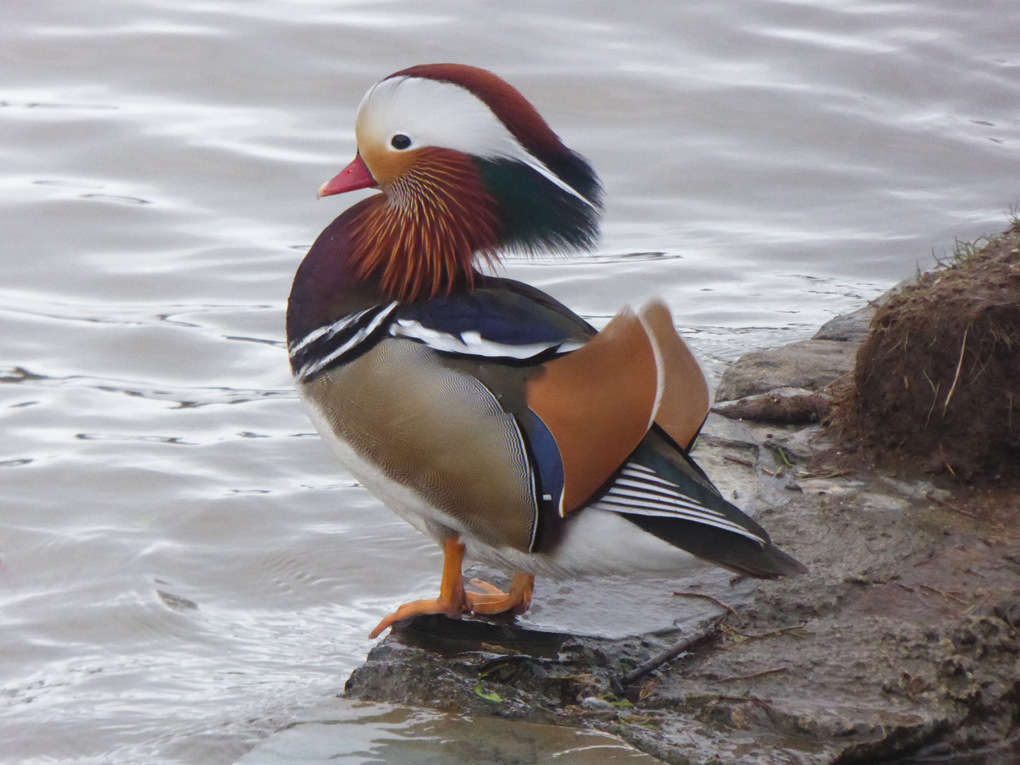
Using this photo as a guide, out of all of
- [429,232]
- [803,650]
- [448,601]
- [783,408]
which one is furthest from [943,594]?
[429,232]

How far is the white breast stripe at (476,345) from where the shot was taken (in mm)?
2910

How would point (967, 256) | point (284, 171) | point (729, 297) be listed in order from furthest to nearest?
1. point (284, 171)
2. point (729, 297)
3. point (967, 256)

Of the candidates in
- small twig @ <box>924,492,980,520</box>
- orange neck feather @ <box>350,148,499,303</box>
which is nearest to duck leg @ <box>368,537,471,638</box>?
orange neck feather @ <box>350,148,499,303</box>

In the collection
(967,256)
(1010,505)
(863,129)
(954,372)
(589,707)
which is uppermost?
(863,129)

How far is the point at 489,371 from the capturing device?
2914 mm

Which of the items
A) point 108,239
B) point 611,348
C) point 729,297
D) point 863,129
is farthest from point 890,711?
point 863,129

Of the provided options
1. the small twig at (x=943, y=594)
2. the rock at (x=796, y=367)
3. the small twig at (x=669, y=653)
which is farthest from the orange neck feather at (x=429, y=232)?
the rock at (x=796, y=367)

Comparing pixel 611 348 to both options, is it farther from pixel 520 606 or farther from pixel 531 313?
pixel 520 606

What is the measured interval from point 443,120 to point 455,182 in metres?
0.16

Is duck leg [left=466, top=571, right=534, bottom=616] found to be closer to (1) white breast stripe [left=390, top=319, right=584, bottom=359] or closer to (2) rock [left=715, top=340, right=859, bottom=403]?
(1) white breast stripe [left=390, top=319, right=584, bottom=359]

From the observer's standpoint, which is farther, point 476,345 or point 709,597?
point 709,597

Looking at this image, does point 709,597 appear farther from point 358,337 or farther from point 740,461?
point 358,337

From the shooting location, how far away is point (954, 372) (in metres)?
3.71

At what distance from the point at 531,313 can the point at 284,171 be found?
5883 millimetres
